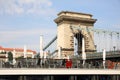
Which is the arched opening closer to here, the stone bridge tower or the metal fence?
the stone bridge tower

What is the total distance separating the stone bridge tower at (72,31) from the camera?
277 feet

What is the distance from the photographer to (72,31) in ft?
284

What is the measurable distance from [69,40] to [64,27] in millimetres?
3753

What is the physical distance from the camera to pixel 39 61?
101 ft

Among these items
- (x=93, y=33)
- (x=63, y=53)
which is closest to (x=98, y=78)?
(x=63, y=53)

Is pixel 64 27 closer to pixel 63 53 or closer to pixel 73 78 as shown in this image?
pixel 63 53

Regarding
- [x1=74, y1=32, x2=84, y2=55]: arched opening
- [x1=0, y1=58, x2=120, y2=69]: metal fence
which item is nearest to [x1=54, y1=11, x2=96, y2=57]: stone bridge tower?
[x1=74, y1=32, x2=84, y2=55]: arched opening

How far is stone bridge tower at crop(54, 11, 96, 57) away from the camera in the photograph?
8446 centimetres

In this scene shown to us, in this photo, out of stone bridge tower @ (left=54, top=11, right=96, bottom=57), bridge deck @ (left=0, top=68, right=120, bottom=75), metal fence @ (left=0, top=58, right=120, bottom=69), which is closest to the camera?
bridge deck @ (left=0, top=68, right=120, bottom=75)

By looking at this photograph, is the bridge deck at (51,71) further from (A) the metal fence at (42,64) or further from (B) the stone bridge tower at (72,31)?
(B) the stone bridge tower at (72,31)

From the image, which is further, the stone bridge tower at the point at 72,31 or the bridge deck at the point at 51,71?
the stone bridge tower at the point at 72,31

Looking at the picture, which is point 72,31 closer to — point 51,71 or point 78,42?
point 78,42

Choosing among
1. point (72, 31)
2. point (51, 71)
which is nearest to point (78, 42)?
point (72, 31)

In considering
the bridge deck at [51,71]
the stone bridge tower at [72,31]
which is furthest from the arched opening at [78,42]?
the bridge deck at [51,71]
